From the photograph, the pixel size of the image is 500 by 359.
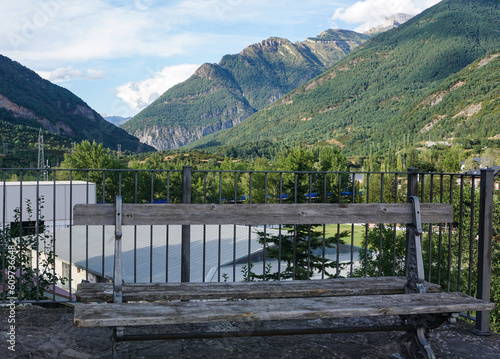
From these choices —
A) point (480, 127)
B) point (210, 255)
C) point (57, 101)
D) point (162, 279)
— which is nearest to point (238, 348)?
point (162, 279)

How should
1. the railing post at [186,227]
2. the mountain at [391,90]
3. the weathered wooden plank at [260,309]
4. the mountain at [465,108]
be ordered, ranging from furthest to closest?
the mountain at [391,90] → the mountain at [465,108] → the railing post at [186,227] → the weathered wooden plank at [260,309]

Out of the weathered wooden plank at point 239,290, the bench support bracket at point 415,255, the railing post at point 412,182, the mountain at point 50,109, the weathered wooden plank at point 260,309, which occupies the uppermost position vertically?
the mountain at point 50,109

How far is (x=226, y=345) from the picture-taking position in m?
3.45

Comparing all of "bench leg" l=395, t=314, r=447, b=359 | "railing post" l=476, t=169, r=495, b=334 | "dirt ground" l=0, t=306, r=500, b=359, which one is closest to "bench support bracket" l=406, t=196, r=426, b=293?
"bench leg" l=395, t=314, r=447, b=359

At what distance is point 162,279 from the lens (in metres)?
19.2

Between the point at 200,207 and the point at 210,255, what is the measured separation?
19.1 meters

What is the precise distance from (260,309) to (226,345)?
42.1 inches

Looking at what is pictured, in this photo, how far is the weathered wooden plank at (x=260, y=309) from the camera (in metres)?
2.39

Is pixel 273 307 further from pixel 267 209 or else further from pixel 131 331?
pixel 131 331

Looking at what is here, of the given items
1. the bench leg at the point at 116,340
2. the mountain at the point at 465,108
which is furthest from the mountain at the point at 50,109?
the bench leg at the point at 116,340

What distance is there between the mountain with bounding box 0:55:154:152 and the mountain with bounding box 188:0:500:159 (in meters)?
35.4

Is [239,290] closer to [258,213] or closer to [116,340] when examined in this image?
[258,213]

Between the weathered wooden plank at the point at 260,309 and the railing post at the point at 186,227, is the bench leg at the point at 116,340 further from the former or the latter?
the railing post at the point at 186,227

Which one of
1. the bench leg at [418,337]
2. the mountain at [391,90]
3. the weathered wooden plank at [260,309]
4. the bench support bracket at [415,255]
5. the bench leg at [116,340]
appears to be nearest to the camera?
the weathered wooden plank at [260,309]
